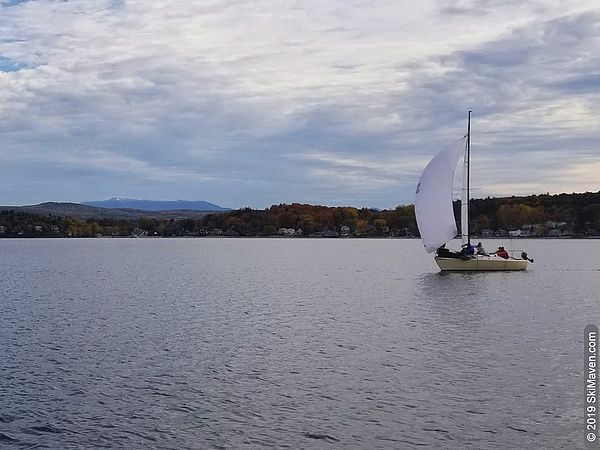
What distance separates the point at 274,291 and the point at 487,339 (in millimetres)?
18089

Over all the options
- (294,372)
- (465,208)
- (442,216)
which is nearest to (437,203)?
(442,216)

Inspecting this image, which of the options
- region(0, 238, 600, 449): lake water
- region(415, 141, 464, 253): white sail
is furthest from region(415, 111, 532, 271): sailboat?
region(0, 238, 600, 449): lake water

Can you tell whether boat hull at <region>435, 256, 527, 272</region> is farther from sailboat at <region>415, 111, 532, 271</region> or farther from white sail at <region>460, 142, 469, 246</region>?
white sail at <region>460, 142, 469, 246</region>

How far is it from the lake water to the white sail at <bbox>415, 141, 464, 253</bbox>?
41.0 ft

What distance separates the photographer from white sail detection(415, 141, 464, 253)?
46094 millimetres

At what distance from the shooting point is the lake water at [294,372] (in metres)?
12.8

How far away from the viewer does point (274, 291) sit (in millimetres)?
38500

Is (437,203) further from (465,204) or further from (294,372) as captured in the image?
(294,372)

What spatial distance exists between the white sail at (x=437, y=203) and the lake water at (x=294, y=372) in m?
12.5

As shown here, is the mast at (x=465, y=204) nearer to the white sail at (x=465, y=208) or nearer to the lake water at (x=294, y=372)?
the white sail at (x=465, y=208)

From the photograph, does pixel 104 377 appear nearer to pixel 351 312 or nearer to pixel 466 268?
pixel 351 312

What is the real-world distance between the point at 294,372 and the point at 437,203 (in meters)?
30.7

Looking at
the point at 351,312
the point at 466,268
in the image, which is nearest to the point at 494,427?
the point at 351,312

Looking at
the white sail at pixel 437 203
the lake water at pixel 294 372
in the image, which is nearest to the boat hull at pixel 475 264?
the white sail at pixel 437 203
